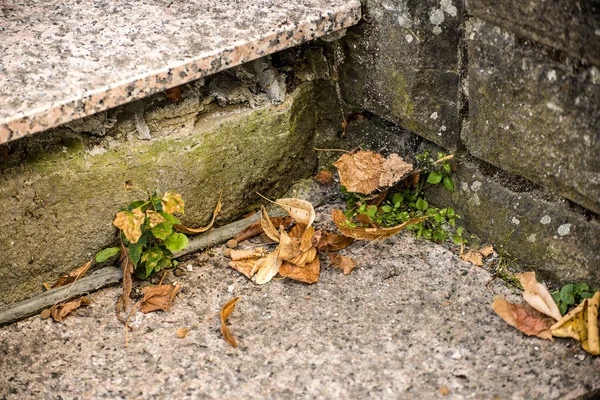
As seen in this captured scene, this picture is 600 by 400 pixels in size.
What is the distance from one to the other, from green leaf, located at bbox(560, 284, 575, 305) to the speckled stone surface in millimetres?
1054

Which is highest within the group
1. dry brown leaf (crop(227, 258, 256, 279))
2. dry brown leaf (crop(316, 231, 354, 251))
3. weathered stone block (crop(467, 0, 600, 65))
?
weathered stone block (crop(467, 0, 600, 65))

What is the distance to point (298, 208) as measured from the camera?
2.46 m

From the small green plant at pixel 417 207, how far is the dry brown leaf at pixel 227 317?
532 millimetres

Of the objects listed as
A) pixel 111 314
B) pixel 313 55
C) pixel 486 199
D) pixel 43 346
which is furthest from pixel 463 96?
pixel 43 346

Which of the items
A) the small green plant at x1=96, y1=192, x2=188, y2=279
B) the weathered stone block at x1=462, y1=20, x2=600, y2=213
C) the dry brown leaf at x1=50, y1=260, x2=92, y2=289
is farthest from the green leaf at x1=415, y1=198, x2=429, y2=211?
the dry brown leaf at x1=50, y1=260, x2=92, y2=289

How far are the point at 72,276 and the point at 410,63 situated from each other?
4.17 ft

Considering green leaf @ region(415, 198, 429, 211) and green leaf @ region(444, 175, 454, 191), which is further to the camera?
green leaf @ region(415, 198, 429, 211)

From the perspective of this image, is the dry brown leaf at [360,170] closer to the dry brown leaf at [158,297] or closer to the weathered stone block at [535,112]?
the weathered stone block at [535,112]

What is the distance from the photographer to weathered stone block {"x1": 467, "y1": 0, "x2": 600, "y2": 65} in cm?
166

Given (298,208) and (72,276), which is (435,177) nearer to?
(298,208)

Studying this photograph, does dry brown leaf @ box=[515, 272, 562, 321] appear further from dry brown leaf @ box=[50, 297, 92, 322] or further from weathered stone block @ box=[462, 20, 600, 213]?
dry brown leaf @ box=[50, 297, 92, 322]

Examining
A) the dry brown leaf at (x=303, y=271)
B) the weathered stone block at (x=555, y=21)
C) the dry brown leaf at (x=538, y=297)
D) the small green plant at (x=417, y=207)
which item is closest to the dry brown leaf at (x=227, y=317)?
the dry brown leaf at (x=303, y=271)

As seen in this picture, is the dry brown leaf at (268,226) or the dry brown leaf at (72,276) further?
the dry brown leaf at (268,226)

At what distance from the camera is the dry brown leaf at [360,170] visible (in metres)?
2.44
